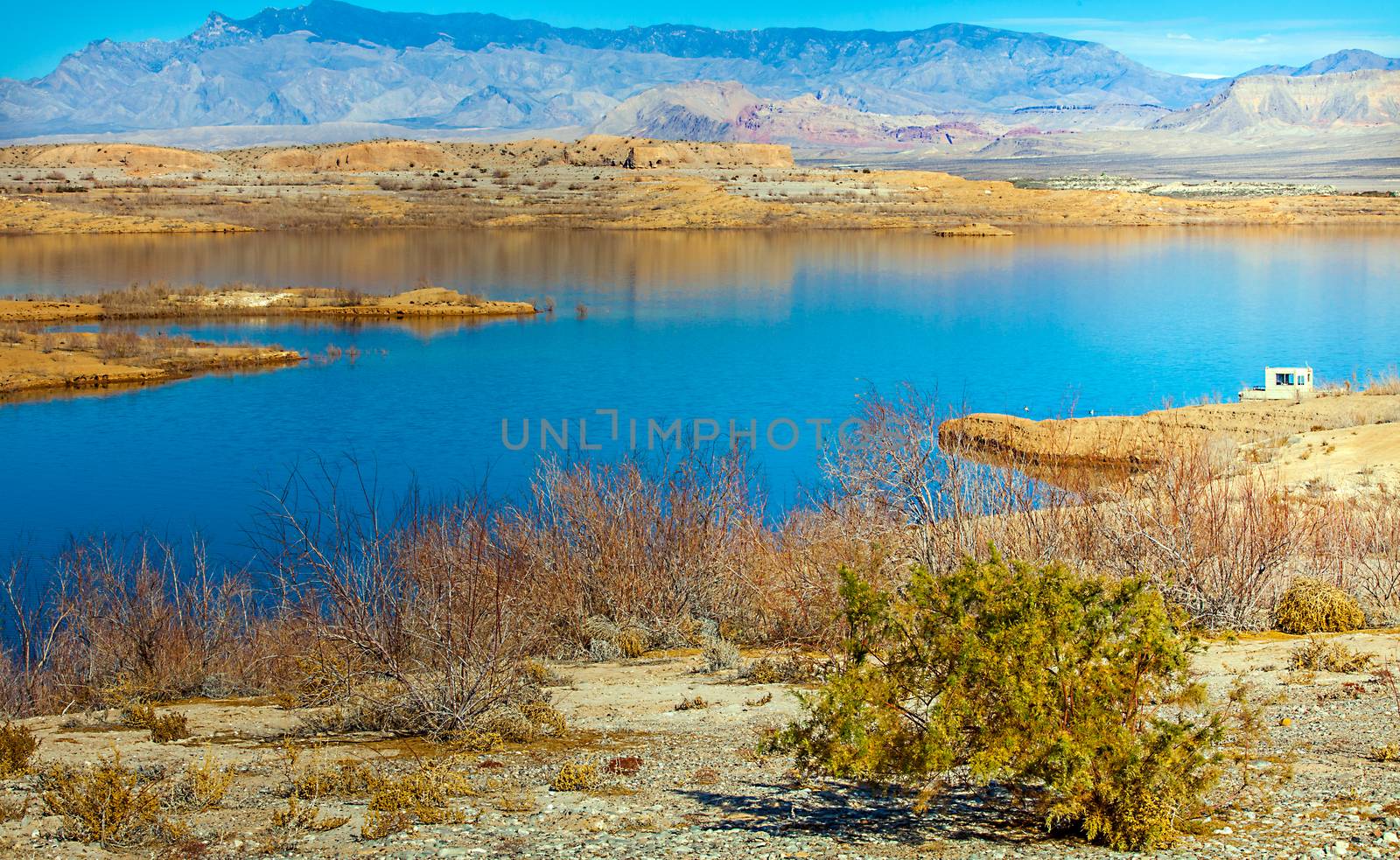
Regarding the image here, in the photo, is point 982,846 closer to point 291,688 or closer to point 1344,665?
point 1344,665

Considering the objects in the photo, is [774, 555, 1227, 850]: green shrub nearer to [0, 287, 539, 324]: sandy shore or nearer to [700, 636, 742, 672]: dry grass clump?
[700, 636, 742, 672]: dry grass clump

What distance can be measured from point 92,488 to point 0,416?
22.0 feet

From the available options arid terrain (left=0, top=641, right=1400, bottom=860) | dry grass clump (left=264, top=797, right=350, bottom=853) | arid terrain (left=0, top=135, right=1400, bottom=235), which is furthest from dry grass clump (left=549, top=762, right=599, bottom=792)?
arid terrain (left=0, top=135, right=1400, bottom=235)

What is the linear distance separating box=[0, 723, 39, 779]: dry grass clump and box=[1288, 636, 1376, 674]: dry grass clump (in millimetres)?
7586

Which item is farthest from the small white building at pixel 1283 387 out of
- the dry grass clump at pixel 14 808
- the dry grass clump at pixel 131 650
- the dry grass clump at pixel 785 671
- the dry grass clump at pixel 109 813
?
the dry grass clump at pixel 14 808

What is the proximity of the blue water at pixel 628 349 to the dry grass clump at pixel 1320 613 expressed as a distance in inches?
211

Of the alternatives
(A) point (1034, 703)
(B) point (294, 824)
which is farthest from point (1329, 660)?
(B) point (294, 824)

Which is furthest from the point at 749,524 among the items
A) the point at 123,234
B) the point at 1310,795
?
the point at 123,234

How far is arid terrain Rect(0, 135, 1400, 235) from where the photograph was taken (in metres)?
72.1

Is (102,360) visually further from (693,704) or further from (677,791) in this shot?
(677,791)

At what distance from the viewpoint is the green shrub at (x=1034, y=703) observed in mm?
5305

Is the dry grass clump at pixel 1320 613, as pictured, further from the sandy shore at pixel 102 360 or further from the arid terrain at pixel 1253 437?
the sandy shore at pixel 102 360

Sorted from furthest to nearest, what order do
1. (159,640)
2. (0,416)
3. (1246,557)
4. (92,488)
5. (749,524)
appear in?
(0,416)
(92,488)
(749,524)
(1246,557)
(159,640)

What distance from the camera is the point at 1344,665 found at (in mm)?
8523
